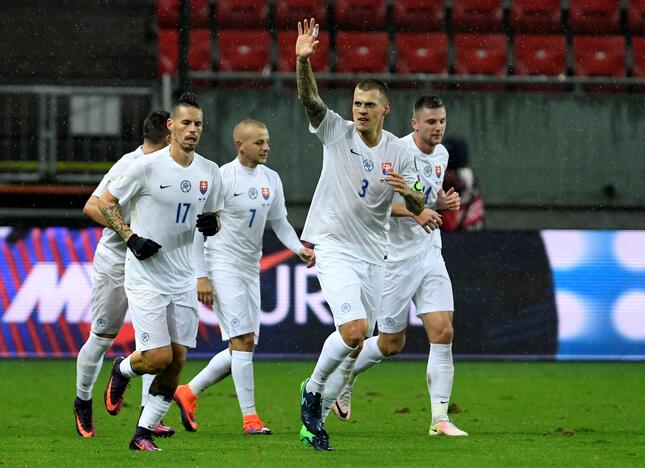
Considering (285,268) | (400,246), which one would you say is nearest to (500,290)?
(285,268)

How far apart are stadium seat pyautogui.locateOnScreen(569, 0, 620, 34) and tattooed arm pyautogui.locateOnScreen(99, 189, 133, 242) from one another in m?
14.2

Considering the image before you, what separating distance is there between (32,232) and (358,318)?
788 centimetres

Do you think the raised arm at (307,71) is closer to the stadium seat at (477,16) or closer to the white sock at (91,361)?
the white sock at (91,361)

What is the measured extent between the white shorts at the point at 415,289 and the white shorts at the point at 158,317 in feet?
6.30

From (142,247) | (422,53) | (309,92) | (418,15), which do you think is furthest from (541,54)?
(142,247)

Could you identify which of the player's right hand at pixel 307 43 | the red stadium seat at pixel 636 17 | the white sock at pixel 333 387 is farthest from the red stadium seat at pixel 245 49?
the player's right hand at pixel 307 43

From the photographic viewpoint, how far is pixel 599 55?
2098cm

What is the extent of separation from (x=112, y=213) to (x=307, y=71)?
1485 mm

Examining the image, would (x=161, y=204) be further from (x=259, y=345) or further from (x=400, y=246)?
(x=259, y=345)

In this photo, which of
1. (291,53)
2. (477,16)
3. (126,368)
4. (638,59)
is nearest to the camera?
(126,368)

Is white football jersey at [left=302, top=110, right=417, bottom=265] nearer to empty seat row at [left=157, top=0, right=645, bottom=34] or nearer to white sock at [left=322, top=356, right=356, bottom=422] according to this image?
white sock at [left=322, top=356, right=356, bottom=422]

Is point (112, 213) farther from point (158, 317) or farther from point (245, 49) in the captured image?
point (245, 49)

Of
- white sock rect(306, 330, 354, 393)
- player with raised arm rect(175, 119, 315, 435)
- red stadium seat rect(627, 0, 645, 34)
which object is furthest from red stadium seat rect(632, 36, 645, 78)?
white sock rect(306, 330, 354, 393)

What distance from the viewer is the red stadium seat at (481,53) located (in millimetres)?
20531
